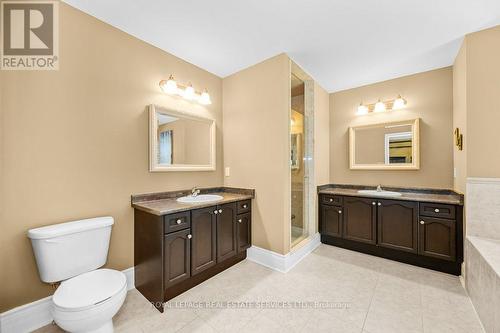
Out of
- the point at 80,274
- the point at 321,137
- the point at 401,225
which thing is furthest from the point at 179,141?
the point at 401,225

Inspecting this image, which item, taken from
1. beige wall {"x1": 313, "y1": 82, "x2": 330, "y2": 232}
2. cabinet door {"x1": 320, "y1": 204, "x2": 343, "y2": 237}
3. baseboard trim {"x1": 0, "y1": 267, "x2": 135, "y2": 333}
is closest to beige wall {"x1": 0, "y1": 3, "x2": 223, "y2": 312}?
baseboard trim {"x1": 0, "y1": 267, "x2": 135, "y2": 333}

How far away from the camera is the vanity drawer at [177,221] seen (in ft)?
5.55

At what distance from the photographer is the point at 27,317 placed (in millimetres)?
1455

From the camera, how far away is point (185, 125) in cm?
247

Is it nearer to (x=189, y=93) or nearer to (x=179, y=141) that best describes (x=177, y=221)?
(x=179, y=141)

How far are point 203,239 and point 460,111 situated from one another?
3.07 metres

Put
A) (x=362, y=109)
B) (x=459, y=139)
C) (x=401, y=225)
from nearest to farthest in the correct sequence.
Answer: (x=459, y=139), (x=401, y=225), (x=362, y=109)

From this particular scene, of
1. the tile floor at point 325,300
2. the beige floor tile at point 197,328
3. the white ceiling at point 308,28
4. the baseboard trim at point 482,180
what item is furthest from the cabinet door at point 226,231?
the baseboard trim at point 482,180

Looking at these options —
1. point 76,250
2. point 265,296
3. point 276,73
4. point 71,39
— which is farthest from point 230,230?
point 71,39

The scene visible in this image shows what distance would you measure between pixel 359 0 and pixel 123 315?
3.16 metres

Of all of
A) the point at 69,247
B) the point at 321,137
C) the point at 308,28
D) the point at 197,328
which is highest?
the point at 308,28

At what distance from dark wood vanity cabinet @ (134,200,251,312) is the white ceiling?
5.78 feet

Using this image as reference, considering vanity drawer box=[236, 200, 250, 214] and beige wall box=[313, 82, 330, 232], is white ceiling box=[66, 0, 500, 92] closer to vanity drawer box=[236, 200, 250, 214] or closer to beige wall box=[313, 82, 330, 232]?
beige wall box=[313, 82, 330, 232]

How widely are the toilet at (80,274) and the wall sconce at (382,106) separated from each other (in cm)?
357
